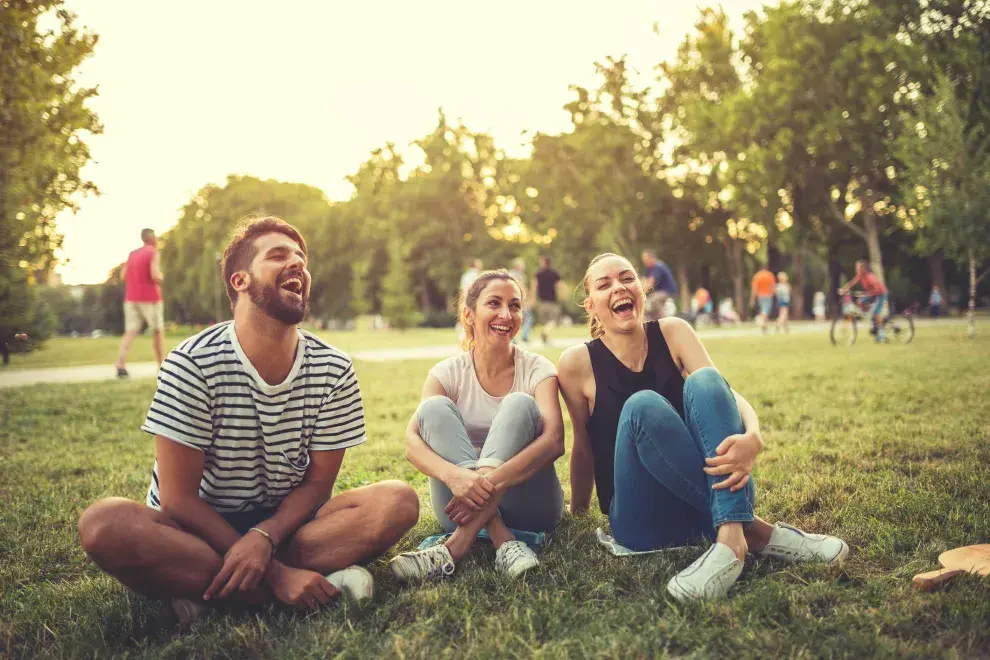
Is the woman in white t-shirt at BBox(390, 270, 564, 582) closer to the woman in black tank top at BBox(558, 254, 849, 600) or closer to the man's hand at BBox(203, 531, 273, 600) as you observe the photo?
the woman in black tank top at BBox(558, 254, 849, 600)

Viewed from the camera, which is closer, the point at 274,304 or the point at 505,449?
the point at 274,304

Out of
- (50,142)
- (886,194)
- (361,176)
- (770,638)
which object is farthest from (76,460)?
(361,176)

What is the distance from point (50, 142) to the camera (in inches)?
416

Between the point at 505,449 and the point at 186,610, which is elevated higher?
the point at 505,449

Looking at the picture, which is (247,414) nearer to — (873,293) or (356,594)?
(356,594)

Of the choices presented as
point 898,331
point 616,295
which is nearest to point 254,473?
point 616,295

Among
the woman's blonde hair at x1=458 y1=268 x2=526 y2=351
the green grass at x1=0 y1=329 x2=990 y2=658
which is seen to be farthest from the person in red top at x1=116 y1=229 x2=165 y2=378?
the woman's blonde hair at x1=458 y1=268 x2=526 y2=351

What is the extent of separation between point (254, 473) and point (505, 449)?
3.61 ft

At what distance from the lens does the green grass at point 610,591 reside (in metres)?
2.46

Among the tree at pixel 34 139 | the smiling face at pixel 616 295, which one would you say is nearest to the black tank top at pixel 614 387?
the smiling face at pixel 616 295

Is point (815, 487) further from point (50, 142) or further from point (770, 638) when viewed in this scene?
point (50, 142)

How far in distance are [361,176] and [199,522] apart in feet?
201

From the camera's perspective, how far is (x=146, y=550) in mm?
2607

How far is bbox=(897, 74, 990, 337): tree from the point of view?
17.7 m
